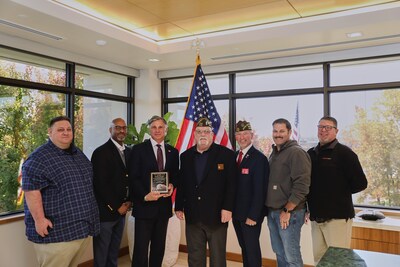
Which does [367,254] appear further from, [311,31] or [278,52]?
[278,52]

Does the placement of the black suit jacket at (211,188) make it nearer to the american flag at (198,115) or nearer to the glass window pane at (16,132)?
the american flag at (198,115)

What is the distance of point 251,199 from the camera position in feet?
9.45

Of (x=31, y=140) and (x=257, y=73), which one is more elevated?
(x=257, y=73)

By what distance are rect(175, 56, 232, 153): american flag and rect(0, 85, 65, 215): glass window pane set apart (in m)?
1.61

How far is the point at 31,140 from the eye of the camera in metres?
3.91

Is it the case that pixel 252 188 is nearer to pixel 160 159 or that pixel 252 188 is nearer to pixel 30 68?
pixel 160 159

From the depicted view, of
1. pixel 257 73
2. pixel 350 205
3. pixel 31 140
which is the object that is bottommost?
pixel 350 205

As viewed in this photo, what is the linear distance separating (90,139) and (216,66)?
2014 mm

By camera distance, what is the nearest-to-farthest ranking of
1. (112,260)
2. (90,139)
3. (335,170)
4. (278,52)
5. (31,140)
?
(335,170) < (112,260) < (31,140) < (278,52) < (90,139)

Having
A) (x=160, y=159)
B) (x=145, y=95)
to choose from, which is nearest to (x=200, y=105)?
(x=160, y=159)

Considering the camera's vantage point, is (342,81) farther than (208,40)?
Yes

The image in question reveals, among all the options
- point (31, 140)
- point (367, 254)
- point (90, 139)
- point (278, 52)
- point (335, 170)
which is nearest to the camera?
point (367, 254)

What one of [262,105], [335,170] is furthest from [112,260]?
[262,105]

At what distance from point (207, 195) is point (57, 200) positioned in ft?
3.75
